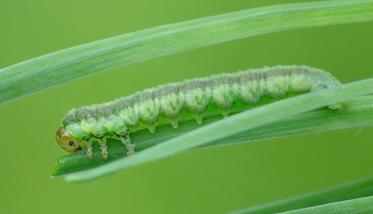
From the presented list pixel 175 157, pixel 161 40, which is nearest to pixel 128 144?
pixel 161 40

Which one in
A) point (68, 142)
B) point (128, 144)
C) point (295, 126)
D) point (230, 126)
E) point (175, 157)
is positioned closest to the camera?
point (230, 126)

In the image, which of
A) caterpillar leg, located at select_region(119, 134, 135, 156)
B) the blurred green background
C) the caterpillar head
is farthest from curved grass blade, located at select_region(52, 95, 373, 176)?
the blurred green background

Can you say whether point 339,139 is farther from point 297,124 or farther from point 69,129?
point 297,124

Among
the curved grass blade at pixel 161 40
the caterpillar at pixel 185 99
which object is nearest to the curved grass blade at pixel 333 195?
the curved grass blade at pixel 161 40

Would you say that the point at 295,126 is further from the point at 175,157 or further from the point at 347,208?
the point at 175,157

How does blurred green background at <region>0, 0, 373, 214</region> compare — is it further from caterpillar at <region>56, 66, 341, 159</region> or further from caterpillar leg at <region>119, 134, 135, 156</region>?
caterpillar leg at <region>119, 134, 135, 156</region>

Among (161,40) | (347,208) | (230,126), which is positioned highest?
(161,40)

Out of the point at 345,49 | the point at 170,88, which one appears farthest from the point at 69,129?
the point at 345,49
